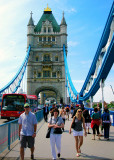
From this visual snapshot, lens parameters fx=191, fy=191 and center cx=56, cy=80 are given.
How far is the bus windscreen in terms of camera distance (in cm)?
1455

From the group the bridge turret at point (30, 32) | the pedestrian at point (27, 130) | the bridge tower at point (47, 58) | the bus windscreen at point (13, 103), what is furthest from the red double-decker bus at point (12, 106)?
the bridge turret at point (30, 32)

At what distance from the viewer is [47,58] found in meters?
51.2

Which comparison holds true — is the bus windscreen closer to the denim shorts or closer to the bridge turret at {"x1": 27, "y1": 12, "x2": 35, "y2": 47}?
the denim shorts

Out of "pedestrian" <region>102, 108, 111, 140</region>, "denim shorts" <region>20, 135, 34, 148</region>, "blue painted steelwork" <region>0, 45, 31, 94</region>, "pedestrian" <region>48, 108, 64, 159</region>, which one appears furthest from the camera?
"blue painted steelwork" <region>0, 45, 31, 94</region>

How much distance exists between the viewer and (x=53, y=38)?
53.4m

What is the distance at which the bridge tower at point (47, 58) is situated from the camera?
48422 mm

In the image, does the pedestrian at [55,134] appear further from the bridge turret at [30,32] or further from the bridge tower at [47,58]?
the bridge turret at [30,32]

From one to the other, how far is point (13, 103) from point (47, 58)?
37.2 meters

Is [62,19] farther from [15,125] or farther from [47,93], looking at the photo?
[15,125]

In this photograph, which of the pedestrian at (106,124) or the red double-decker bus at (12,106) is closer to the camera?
the pedestrian at (106,124)

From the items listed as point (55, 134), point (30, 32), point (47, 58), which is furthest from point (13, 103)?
point (30, 32)

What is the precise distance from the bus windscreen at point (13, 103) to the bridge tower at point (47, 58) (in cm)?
3161

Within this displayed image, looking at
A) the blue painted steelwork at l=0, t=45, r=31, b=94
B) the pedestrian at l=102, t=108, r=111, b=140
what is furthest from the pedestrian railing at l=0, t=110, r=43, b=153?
the blue painted steelwork at l=0, t=45, r=31, b=94

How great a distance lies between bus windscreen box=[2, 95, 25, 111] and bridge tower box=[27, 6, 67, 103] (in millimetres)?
31609
